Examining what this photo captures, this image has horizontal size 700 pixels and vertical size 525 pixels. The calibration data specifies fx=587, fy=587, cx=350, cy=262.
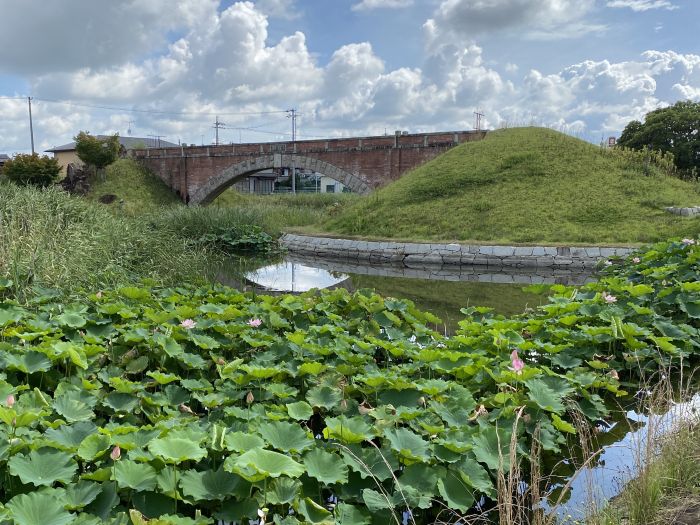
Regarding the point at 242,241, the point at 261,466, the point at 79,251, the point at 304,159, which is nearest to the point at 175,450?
the point at 261,466

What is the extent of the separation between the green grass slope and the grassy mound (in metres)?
15.7

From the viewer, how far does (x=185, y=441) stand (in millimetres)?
2059

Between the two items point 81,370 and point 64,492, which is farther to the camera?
point 81,370

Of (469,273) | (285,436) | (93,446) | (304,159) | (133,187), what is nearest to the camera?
(93,446)

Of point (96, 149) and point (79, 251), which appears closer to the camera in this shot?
point (79, 251)

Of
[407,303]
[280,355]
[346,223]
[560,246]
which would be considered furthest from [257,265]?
[280,355]

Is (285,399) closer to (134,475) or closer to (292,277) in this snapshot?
(134,475)

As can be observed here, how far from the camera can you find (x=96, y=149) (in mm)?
30172

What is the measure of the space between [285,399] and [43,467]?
1197 millimetres

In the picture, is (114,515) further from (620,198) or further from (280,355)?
(620,198)

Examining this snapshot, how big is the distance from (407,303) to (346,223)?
13.2m

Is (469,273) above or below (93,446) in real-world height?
below

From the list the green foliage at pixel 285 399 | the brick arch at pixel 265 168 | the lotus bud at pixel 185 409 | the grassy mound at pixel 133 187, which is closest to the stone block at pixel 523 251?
the green foliage at pixel 285 399

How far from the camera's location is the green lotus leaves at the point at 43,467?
6.41 feet
